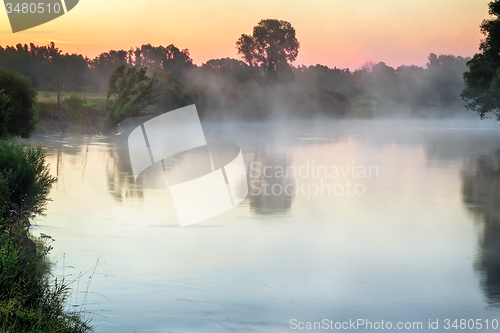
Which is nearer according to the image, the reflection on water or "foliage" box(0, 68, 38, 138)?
the reflection on water

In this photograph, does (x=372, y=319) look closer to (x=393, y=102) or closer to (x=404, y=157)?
(x=404, y=157)

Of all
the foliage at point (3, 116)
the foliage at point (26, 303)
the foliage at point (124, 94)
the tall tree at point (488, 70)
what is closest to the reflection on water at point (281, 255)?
the foliage at point (26, 303)

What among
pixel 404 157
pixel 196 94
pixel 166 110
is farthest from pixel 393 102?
pixel 404 157

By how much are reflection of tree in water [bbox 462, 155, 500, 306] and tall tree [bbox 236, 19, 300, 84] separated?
6216 cm

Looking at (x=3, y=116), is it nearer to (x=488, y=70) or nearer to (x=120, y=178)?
Answer: (x=120, y=178)

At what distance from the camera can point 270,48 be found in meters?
86.2

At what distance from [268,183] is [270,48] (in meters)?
71.6

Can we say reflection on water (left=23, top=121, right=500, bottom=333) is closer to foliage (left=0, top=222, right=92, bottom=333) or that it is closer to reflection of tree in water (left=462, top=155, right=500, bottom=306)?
reflection of tree in water (left=462, top=155, right=500, bottom=306)

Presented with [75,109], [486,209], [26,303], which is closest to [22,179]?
[26,303]

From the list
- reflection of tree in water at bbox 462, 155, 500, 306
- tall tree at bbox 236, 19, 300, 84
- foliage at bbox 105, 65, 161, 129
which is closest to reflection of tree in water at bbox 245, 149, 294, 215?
reflection of tree in water at bbox 462, 155, 500, 306

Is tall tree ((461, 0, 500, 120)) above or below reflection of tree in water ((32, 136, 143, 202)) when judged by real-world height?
above

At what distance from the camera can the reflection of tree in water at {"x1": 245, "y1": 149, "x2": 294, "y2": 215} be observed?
44.4ft

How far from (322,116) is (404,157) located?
63.9m

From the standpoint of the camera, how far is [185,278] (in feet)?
25.4
